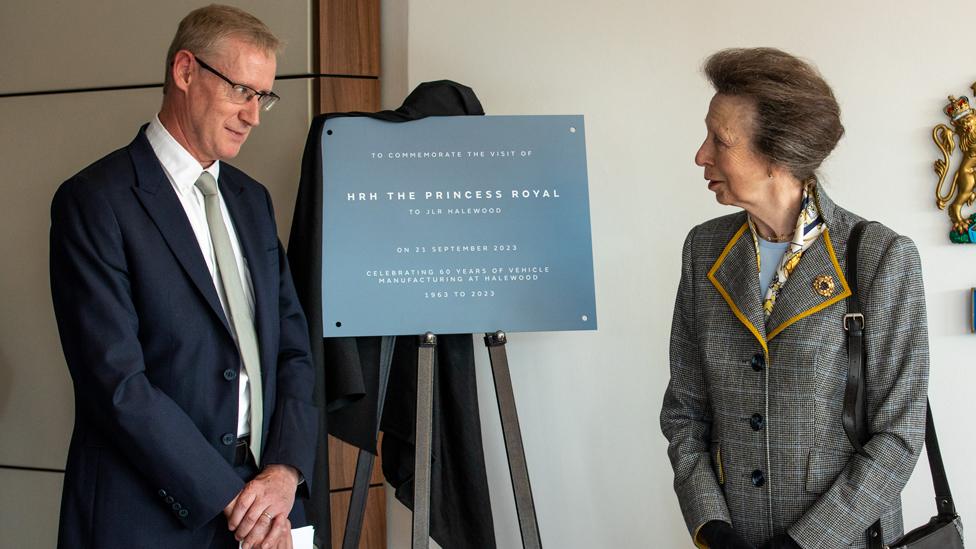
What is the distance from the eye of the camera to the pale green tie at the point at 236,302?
200 cm

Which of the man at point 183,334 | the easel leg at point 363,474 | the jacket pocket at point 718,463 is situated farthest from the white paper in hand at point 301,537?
the jacket pocket at point 718,463

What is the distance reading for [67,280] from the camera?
186 cm

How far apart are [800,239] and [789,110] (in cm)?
28

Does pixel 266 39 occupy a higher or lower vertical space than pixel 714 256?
higher

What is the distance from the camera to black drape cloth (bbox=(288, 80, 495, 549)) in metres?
2.76

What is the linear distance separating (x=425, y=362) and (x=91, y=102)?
1.91 meters

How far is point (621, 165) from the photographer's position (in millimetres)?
3260

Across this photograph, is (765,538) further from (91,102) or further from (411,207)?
(91,102)

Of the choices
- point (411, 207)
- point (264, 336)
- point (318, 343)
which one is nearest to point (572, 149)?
point (411, 207)

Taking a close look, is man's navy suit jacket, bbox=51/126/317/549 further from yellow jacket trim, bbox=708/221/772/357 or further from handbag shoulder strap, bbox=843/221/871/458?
handbag shoulder strap, bbox=843/221/871/458

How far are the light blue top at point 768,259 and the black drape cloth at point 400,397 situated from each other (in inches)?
44.9

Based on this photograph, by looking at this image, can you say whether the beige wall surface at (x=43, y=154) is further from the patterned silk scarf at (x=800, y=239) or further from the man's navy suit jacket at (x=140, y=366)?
the patterned silk scarf at (x=800, y=239)

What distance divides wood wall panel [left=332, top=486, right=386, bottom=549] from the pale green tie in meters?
1.47

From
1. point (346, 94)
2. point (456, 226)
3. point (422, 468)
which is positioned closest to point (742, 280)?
point (456, 226)
